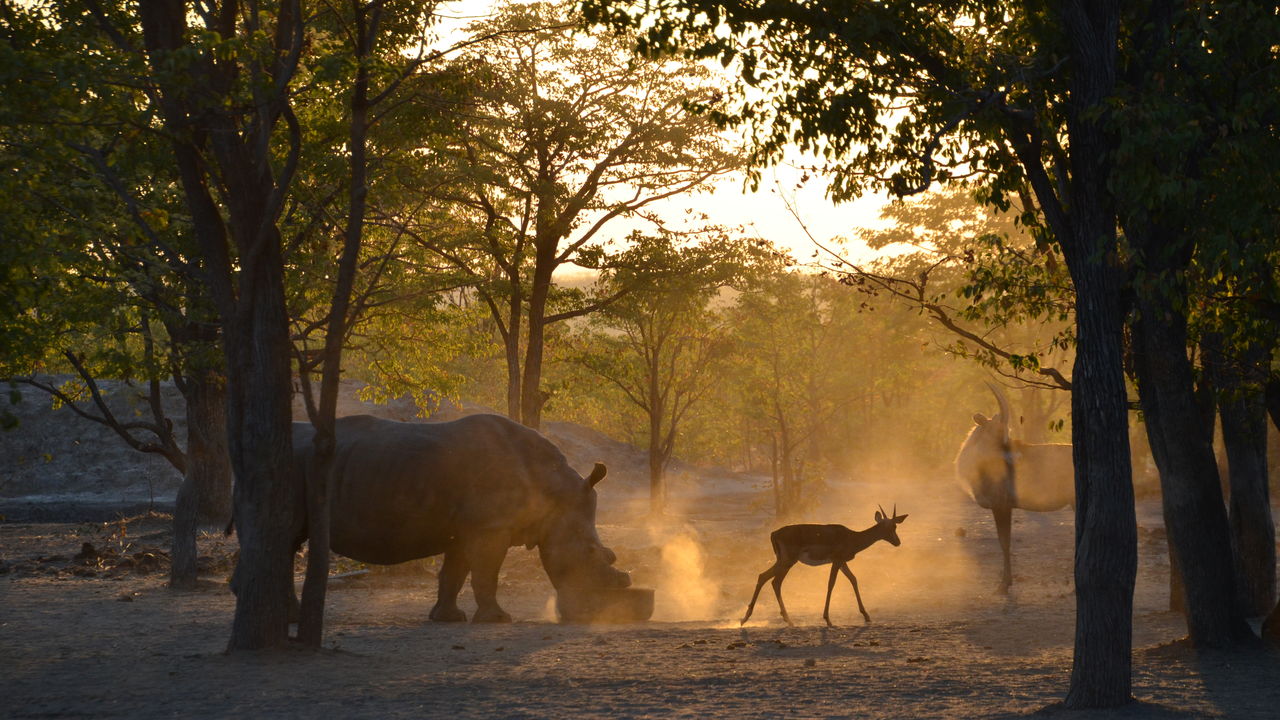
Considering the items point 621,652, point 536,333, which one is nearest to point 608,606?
point 621,652

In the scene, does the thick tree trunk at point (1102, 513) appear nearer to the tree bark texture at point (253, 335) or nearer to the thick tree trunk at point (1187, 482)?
the thick tree trunk at point (1187, 482)

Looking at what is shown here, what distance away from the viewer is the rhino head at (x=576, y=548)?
15.4 meters

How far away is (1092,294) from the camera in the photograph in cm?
863

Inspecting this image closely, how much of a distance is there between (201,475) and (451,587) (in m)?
6.44

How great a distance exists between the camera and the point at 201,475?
63.5 ft

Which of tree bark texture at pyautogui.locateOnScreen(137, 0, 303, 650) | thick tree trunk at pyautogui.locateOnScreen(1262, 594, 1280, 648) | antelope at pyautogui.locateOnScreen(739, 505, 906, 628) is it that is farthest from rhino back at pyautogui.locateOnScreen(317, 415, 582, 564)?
thick tree trunk at pyautogui.locateOnScreen(1262, 594, 1280, 648)

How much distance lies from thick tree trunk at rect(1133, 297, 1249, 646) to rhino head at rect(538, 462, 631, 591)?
6.92 meters

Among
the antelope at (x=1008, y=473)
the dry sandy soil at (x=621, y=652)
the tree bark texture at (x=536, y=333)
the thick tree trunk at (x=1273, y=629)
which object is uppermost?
the tree bark texture at (x=536, y=333)

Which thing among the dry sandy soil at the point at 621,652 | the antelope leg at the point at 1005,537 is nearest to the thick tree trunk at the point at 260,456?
the dry sandy soil at the point at 621,652

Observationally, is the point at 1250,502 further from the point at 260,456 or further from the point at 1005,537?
the point at 260,456

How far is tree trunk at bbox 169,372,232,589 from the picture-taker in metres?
18.2

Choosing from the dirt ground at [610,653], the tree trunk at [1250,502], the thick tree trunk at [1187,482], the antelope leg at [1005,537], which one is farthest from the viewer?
the antelope leg at [1005,537]

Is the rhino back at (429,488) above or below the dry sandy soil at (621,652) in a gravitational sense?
above

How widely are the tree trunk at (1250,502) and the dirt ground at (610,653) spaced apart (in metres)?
1.03
